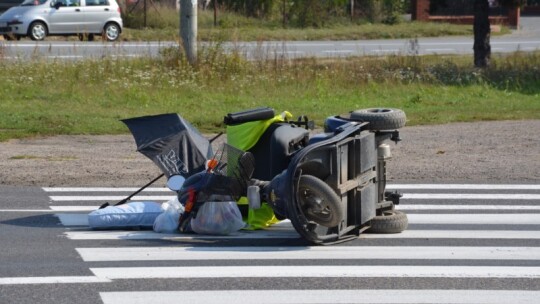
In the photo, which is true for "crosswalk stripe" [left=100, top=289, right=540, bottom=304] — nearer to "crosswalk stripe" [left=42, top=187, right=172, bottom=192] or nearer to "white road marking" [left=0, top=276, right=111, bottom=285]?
"white road marking" [left=0, top=276, right=111, bottom=285]

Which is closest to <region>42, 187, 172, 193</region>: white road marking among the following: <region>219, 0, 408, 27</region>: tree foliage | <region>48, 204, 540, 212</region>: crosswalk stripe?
<region>48, 204, 540, 212</region>: crosswalk stripe

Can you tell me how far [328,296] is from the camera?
7.23 m

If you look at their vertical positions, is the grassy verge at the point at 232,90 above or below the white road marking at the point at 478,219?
above

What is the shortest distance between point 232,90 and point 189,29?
96.5 inches

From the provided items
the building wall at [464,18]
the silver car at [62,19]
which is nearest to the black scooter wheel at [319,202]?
the silver car at [62,19]

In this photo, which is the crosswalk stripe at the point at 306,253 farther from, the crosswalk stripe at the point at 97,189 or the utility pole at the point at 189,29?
the utility pole at the point at 189,29

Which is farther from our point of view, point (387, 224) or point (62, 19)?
point (62, 19)

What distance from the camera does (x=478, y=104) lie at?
20.5 m

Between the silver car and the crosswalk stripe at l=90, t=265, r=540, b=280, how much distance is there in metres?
26.8

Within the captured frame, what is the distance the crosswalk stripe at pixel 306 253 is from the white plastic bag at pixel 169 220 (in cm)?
62

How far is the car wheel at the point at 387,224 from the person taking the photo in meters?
9.23

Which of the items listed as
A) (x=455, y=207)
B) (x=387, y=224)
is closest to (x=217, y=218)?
(x=387, y=224)

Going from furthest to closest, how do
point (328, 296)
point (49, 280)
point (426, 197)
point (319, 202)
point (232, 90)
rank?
point (232, 90)
point (426, 197)
point (319, 202)
point (49, 280)
point (328, 296)

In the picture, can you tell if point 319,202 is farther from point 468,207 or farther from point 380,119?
point 468,207
